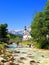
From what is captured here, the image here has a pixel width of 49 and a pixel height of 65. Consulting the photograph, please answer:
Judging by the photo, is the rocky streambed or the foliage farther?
the foliage

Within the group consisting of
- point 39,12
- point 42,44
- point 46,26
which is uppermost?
point 39,12

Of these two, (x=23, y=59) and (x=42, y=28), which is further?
(x=42, y=28)

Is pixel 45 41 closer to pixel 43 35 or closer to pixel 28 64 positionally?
pixel 43 35

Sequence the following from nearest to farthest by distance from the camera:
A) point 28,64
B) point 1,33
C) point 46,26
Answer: point 28,64 < point 46,26 < point 1,33

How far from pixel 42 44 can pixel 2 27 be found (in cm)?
4033

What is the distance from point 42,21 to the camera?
4634 centimetres

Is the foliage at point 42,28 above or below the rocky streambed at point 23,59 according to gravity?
above

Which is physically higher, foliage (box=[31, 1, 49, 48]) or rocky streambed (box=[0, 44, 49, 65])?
foliage (box=[31, 1, 49, 48])

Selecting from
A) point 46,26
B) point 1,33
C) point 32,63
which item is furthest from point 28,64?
point 1,33

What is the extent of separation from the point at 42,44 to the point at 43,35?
6.52ft

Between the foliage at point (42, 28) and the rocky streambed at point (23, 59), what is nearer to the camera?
the rocky streambed at point (23, 59)

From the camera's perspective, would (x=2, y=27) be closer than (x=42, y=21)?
No

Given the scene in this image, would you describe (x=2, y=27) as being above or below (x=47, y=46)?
above

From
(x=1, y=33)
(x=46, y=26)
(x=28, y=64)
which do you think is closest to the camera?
(x=28, y=64)
